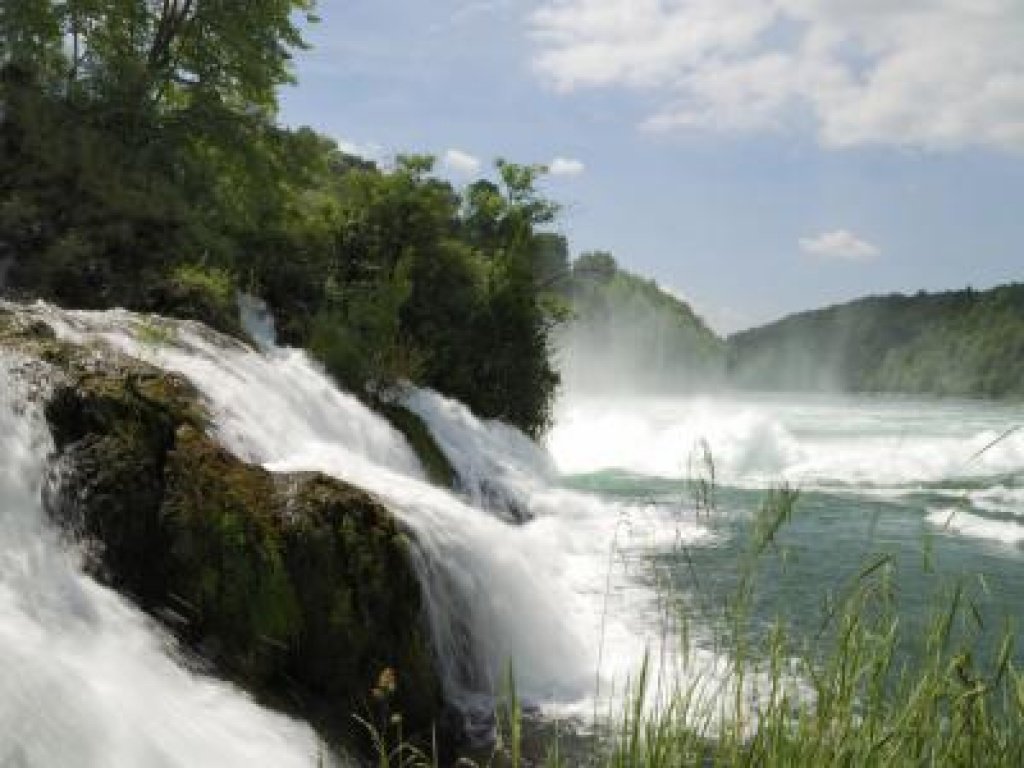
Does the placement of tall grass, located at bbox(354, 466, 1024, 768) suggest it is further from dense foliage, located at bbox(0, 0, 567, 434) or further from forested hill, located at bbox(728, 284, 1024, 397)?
forested hill, located at bbox(728, 284, 1024, 397)

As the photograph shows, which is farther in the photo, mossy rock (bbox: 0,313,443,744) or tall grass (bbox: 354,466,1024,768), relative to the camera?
mossy rock (bbox: 0,313,443,744)

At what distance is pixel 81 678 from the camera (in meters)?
4.33

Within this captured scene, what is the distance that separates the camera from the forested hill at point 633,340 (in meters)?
109

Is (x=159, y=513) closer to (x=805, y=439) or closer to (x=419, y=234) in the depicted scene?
(x=419, y=234)

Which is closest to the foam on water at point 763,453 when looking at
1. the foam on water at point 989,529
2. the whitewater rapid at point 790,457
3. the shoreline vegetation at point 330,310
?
the whitewater rapid at point 790,457

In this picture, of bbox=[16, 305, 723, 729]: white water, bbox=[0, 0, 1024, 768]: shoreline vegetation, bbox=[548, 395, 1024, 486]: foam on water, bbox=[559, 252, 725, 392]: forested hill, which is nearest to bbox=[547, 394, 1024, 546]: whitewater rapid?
bbox=[548, 395, 1024, 486]: foam on water

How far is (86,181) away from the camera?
16391 mm

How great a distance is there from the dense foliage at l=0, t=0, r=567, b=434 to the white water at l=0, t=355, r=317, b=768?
328 inches

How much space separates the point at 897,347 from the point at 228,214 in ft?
455

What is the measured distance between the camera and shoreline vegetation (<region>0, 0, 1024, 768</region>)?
2.65 metres

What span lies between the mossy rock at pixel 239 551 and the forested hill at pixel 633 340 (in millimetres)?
92984

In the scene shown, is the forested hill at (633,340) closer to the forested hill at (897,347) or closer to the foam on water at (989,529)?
the forested hill at (897,347)

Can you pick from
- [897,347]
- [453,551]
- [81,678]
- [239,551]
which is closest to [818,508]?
[453,551]

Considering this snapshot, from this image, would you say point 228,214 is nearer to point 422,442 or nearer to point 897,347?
point 422,442
